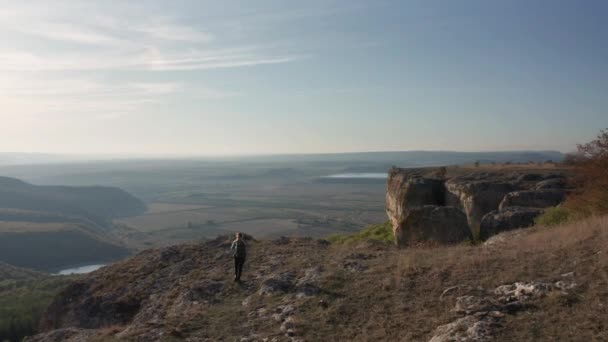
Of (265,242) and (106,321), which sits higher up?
(265,242)

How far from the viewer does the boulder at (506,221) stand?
16.5m

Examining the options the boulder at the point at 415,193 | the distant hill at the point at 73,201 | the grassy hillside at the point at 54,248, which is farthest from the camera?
the distant hill at the point at 73,201

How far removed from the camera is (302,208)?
152m

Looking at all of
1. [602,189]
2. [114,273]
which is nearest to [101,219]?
[114,273]

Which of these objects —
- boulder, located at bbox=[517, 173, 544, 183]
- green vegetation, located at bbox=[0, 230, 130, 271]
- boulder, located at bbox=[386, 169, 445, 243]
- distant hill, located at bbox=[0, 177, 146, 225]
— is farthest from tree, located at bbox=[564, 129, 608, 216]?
distant hill, located at bbox=[0, 177, 146, 225]

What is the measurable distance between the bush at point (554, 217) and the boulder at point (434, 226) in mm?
2439

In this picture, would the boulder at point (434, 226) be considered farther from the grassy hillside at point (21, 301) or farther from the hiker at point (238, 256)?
the grassy hillside at point (21, 301)

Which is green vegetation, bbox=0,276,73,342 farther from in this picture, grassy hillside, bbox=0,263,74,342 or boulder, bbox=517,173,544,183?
boulder, bbox=517,173,544,183

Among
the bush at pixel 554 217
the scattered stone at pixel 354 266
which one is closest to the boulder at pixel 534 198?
the bush at pixel 554 217

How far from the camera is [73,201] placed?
589 ft

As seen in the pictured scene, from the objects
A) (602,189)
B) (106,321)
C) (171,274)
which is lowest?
(106,321)

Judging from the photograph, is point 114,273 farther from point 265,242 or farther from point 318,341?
point 318,341

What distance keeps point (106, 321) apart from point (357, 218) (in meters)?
108

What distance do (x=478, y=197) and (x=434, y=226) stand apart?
4555 millimetres
